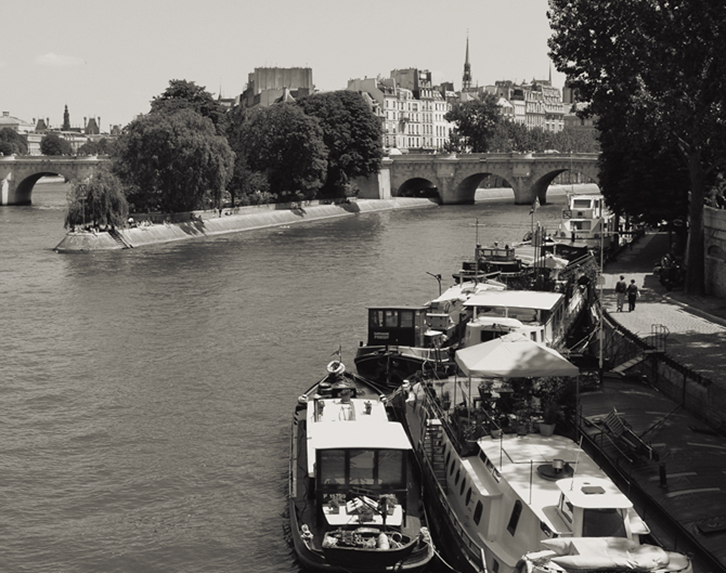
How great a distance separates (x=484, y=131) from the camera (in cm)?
14888

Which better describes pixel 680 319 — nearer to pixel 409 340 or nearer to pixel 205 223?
pixel 409 340

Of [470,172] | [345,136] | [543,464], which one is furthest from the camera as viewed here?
[470,172]

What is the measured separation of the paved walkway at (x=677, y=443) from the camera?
698 inches

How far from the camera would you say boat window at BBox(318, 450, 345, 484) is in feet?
61.9

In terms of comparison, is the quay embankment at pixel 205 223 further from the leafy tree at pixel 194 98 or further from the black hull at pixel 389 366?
the black hull at pixel 389 366

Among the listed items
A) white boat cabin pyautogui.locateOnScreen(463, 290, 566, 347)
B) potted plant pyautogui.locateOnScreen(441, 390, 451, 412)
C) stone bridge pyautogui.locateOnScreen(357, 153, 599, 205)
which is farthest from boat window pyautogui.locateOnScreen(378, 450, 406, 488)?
stone bridge pyautogui.locateOnScreen(357, 153, 599, 205)

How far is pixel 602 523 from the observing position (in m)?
15.1

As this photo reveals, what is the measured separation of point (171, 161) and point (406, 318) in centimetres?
4933

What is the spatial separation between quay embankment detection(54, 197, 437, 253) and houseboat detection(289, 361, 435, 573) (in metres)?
50.3

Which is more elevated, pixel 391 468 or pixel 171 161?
pixel 171 161

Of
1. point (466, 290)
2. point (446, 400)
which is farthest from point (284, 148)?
point (446, 400)

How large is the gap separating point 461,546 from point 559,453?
235 centimetres

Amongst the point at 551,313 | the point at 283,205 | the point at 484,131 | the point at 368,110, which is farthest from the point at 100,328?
the point at 484,131

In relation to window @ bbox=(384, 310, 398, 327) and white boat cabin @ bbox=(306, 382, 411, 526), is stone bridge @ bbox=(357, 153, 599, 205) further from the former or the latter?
white boat cabin @ bbox=(306, 382, 411, 526)
